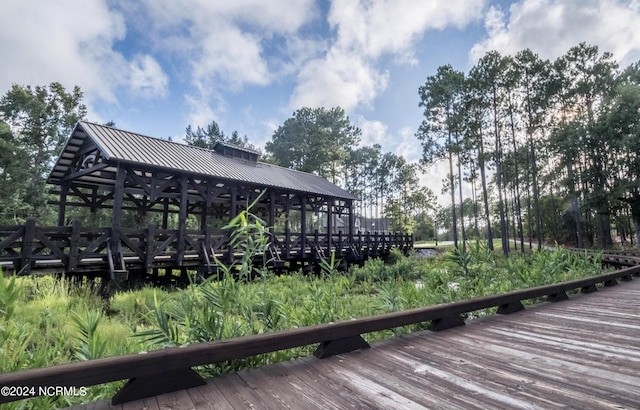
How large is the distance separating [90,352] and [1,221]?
25.4 meters

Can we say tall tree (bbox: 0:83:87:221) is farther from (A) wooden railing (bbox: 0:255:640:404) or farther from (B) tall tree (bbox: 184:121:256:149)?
(A) wooden railing (bbox: 0:255:640:404)

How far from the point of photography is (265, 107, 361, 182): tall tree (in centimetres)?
3259

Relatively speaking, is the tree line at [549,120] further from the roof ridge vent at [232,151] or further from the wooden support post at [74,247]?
the wooden support post at [74,247]

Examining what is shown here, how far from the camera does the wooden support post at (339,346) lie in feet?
8.41

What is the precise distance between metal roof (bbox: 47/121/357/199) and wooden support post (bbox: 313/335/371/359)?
29.4ft

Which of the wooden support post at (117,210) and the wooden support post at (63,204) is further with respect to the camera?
the wooden support post at (63,204)

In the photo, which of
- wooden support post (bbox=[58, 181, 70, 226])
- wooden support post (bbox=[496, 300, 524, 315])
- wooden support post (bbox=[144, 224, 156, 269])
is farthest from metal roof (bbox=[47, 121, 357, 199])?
wooden support post (bbox=[496, 300, 524, 315])

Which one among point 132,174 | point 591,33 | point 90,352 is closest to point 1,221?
point 132,174

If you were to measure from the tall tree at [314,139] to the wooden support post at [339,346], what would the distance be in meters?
30.0

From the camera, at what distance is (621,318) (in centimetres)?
393

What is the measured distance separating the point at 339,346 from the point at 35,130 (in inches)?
1270

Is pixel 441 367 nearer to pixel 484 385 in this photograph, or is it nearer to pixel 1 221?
pixel 484 385

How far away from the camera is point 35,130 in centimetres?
2412

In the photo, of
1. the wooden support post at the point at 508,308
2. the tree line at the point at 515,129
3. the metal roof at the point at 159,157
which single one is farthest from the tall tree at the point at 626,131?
the wooden support post at the point at 508,308
